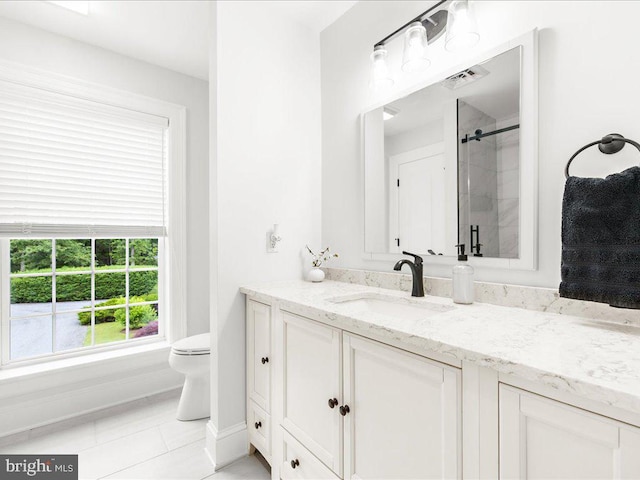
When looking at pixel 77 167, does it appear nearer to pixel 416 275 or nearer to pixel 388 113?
pixel 388 113

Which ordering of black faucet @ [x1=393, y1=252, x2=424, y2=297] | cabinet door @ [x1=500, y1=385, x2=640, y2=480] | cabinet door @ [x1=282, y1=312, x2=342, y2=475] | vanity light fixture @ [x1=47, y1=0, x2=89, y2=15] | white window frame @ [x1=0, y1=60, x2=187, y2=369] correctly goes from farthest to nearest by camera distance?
white window frame @ [x1=0, y1=60, x2=187, y2=369]
vanity light fixture @ [x1=47, y1=0, x2=89, y2=15]
black faucet @ [x1=393, y1=252, x2=424, y2=297]
cabinet door @ [x1=282, y1=312, x2=342, y2=475]
cabinet door @ [x1=500, y1=385, x2=640, y2=480]

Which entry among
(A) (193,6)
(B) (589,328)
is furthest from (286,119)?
(B) (589,328)

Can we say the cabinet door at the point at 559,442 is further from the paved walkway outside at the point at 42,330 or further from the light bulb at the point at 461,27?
the paved walkway outside at the point at 42,330

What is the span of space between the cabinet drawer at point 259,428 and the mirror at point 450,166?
3.46ft

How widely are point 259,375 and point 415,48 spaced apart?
5.79 ft

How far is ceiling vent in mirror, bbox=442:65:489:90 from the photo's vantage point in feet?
4.42

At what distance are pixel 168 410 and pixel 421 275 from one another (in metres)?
1.99

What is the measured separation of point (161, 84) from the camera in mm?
2648

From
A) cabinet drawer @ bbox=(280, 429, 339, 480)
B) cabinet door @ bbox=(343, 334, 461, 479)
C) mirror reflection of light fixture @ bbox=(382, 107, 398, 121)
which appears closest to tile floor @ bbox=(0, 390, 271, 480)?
cabinet drawer @ bbox=(280, 429, 339, 480)

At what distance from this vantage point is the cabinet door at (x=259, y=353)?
1.58 metres

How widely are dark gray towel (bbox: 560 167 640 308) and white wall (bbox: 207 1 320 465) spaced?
1396 millimetres

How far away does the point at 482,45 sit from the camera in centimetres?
134

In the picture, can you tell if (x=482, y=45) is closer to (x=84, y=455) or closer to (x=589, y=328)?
(x=589, y=328)

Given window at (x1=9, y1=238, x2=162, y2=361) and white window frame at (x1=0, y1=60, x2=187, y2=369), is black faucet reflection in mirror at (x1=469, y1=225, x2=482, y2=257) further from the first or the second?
window at (x1=9, y1=238, x2=162, y2=361)
